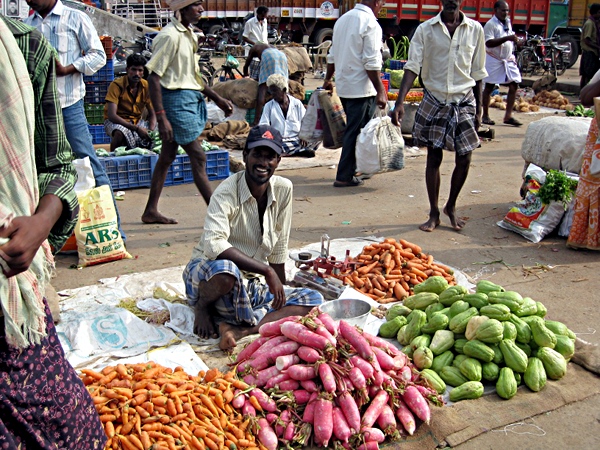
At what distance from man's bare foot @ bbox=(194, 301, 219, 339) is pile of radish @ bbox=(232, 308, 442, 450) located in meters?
0.61

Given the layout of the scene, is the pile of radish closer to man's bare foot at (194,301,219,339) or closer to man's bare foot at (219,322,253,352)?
man's bare foot at (219,322,253,352)

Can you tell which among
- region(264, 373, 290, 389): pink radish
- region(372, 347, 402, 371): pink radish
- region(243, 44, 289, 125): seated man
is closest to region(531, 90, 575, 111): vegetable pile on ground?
region(243, 44, 289, 125): seated man

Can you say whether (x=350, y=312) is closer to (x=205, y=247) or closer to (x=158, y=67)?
(x=205, y=247)

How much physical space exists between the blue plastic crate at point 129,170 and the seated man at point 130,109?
0.45 metres

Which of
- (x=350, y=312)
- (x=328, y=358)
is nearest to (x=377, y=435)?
(x=328, y=358)

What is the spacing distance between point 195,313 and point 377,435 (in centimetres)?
145

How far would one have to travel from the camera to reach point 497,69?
11.4m

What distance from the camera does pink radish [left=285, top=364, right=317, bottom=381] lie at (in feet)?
10.5

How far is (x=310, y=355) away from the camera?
3.22m

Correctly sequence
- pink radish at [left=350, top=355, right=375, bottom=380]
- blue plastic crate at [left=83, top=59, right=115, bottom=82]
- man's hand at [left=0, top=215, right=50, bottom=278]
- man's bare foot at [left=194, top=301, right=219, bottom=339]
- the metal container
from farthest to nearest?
blue plastic crate at [left=83, top=59, right=115, bottom=82]
the metal container
man's bare foot at [left=194, top=301, right=219, bottom=339]
pink radish at [left=350, top=355, right=375, bottom=380]
man's hand at [left=0, top=215, right=50, bottom=278]

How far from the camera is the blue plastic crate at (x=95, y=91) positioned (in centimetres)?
952

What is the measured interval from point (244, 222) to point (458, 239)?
269cm

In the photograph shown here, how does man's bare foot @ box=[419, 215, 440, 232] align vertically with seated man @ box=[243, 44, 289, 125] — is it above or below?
below

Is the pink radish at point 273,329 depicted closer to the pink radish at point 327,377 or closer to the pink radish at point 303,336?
the pink radish at point 303,336
